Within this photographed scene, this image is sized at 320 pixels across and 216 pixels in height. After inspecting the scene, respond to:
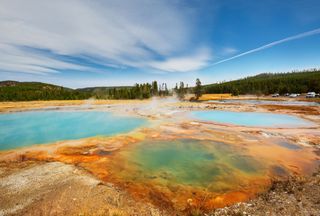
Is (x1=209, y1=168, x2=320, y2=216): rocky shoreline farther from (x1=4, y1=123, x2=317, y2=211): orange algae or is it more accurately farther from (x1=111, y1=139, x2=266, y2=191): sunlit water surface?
(x1=111, y1=139, x2=266, y2=191): sunlit water surface

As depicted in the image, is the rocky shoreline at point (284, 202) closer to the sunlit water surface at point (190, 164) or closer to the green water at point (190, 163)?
the sunlit water surface at point (190, 164)

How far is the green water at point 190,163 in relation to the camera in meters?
7.64

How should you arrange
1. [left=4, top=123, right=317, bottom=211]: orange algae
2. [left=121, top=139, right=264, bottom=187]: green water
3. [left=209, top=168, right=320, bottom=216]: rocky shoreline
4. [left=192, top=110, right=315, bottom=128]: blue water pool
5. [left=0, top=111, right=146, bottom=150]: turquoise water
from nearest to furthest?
[left=209, top=168, right=320, bottom=216]: rocky shoreline, [left=4, top=123, right=317, bottom=211]: orange algae, [left=121, top=139, right=264, bottom=187]: green water, [left=0, top=111, right=146, bottom=150]: turquoise water, [left=192, top=110, right=315, bottom=128]: blue water pool

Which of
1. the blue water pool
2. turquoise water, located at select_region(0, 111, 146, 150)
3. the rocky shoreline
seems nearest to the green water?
the rocky shoreline

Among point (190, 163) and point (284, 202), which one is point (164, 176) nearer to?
point (190, 163)

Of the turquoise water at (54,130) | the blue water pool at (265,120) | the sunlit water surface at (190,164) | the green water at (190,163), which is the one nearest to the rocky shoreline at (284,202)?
the sunlit water surface at (190,164)

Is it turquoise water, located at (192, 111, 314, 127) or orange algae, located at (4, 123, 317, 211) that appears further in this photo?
turquoise water, located at (192, 111, 314, 127)

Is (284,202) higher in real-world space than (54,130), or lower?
higher

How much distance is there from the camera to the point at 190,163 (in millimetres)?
9227

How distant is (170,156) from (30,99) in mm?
71183

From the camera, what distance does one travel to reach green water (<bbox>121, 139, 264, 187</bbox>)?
25.1 feet

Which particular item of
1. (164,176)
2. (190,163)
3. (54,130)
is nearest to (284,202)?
(164,176)

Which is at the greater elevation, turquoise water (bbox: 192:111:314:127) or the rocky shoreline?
the rocky shoreline

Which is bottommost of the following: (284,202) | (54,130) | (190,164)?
(190,164)
